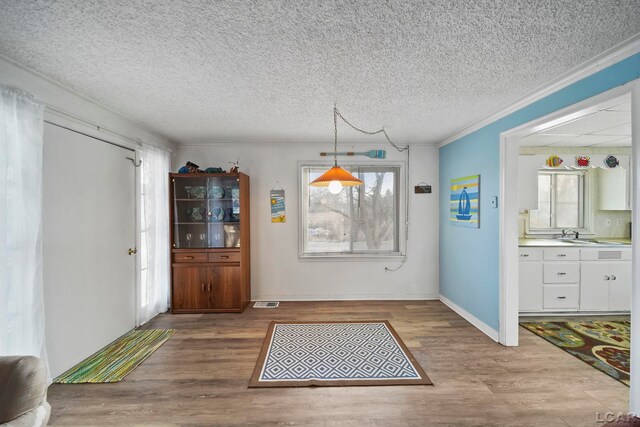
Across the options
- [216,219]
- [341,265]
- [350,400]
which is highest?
[216,219]

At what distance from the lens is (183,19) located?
67.4 inches

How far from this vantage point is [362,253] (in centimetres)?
502

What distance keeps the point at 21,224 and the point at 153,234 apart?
1.83 metres

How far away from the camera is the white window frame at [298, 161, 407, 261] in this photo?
4938mm

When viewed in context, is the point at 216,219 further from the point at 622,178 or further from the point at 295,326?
the point at 622,178

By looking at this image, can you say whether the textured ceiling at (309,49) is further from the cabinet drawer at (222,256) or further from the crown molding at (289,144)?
the cabinet drawer at (222,256)

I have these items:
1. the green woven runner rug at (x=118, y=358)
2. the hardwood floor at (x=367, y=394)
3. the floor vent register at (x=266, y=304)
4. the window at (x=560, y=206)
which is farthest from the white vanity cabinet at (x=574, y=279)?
the green woven runner rug at (x=118, y=358)

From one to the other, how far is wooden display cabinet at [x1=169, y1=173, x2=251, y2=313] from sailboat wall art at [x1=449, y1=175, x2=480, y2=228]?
10.2 feet

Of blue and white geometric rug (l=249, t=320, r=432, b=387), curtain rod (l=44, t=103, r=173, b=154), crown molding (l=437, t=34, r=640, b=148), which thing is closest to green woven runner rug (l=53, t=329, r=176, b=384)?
blue and white geometric rug (l=249, t=320, r=432, b=387)

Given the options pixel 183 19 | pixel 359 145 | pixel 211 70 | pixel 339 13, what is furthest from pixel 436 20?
pixel 359 145

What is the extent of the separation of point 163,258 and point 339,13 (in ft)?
12.8

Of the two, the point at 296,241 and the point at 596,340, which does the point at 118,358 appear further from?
the point at 596,340

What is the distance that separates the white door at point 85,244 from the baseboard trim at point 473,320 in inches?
168

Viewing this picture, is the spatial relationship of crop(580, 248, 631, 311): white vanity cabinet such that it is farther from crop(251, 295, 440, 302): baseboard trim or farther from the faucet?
crop(251, 295, 440, 302): baseboard trim
